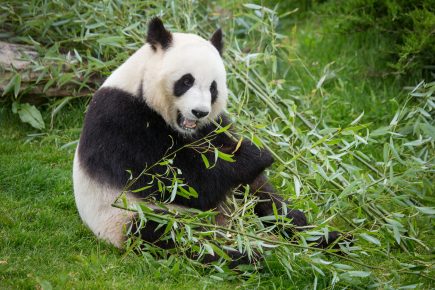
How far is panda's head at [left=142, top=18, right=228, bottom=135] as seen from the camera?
17.1ft

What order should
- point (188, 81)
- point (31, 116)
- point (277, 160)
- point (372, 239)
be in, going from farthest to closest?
point (31, 116) → point (277, 160) → point (188, 81) → point (372, 239)

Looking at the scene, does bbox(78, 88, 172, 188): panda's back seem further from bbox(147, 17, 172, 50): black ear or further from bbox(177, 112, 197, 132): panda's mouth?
bbox(147, 17, 172, 50): black ear

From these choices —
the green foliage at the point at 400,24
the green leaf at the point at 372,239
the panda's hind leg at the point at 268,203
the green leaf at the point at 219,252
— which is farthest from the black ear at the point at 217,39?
→ the green foliage at the point at 400,24

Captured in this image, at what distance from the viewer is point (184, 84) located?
207 inches

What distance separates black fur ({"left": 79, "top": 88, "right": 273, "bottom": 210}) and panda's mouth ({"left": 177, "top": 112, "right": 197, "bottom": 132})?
106mm

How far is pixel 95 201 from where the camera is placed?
5.41 m

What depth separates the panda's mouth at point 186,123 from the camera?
209 inches

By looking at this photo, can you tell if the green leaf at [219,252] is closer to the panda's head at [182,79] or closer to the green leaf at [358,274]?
the green leaf at [358,274]

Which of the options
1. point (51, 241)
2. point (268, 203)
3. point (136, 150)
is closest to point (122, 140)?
point (136, 150)

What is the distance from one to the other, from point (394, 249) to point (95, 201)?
252 cm

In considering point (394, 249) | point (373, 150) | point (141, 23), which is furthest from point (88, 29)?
point (394, 249)

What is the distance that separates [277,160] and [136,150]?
170 cm

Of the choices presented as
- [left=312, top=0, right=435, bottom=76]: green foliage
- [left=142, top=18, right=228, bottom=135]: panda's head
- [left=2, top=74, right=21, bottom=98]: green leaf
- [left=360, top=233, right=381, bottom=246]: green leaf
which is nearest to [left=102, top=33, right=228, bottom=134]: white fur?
[left=142, top=18, right=228, bottom=135]: panda's head

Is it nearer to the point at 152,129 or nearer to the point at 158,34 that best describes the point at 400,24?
the point at 158,34
